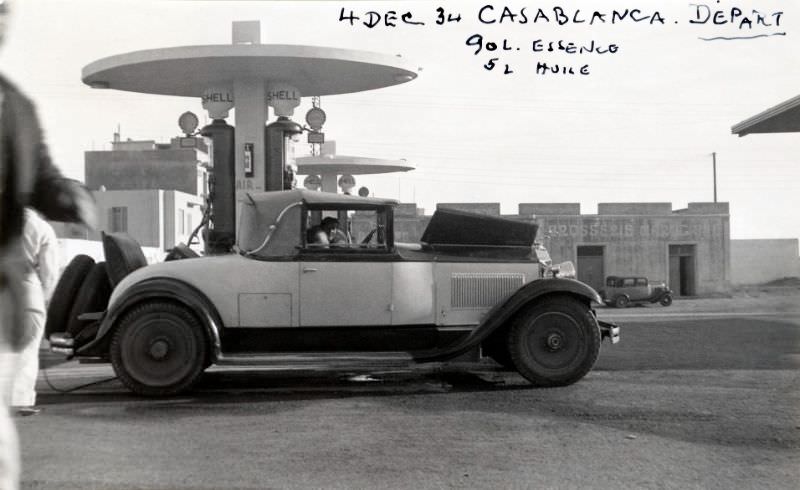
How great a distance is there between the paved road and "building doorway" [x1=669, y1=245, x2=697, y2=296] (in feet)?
120

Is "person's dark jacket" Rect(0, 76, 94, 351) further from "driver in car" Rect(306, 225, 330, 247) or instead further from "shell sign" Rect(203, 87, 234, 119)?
→ "shell sign" Rect(203, 87, 234, 119)

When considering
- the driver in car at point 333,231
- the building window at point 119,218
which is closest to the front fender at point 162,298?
the driver in car at point 333,231

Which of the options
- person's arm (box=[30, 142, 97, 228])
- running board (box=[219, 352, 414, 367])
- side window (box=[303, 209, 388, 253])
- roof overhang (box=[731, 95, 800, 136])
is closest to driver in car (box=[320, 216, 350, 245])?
side window (box=[303, 209, 388, 253])

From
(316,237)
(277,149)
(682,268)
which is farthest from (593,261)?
(316,237)

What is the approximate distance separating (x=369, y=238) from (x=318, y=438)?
114 inches

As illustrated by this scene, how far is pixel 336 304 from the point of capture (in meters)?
7.95

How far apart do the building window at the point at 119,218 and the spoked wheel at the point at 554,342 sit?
1219 inches

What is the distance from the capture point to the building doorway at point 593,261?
4359 centimetres

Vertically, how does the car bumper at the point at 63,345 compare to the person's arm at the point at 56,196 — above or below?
below

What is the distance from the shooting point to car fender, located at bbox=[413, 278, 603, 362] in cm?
798

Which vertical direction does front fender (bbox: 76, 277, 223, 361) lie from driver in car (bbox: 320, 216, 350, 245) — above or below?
below

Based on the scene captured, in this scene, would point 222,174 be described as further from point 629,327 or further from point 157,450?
point 157,450

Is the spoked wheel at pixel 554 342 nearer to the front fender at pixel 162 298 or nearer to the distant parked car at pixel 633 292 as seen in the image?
the front fender at pixel 162 298

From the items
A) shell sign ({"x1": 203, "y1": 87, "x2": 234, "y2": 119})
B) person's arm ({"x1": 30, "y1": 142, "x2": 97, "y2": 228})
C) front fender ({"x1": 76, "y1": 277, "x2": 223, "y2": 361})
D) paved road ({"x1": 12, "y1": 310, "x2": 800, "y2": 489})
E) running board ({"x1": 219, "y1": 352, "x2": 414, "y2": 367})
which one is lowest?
paved road ({"x1": 12, "y1": 310, "x2": 800, "y2": 489})
